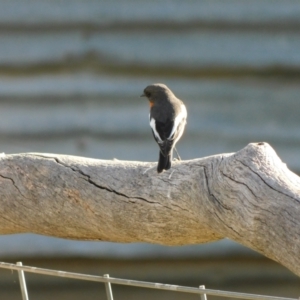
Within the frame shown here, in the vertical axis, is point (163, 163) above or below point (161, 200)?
above

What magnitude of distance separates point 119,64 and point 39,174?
196 centimetres

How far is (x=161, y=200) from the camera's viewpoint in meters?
3.07

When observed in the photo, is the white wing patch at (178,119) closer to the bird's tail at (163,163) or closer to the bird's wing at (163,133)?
the bird's wing at (163,133)

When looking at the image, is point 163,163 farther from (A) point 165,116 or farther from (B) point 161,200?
(A) point 165,116

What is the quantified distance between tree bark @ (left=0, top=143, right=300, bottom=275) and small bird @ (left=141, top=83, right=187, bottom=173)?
536 mm

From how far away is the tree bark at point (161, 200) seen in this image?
105 inches

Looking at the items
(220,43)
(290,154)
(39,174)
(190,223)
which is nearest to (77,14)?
(220,43)

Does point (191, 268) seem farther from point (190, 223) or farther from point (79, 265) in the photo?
point (190, 223)

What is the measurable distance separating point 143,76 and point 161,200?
2248 mm

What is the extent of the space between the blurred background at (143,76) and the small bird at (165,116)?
348 mm

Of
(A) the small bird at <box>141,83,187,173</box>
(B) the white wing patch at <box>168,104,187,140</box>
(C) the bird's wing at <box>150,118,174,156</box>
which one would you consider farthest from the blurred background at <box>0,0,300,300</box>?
(C) the bird's wing at <box>150,118,174,156</box>

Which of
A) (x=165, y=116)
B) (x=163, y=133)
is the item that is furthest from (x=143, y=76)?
(x=163, y=133)

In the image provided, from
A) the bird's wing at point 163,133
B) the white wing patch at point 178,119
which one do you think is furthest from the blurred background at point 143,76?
the bird's wing at point 163,133

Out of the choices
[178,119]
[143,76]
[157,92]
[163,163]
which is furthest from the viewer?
[143,76]
